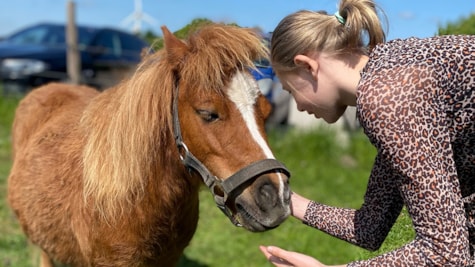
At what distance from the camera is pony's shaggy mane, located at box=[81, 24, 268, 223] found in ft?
7.53

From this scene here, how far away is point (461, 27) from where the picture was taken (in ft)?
11.5

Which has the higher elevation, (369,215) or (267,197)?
(267,197)

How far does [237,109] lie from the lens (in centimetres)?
219

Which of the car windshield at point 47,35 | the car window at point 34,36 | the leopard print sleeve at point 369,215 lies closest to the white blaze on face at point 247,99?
the leopard print sleeve at point 369,215

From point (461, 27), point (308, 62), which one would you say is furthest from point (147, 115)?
Result: point (461, 27)

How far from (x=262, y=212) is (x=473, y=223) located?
761 millimetres

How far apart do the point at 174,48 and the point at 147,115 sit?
324 mm

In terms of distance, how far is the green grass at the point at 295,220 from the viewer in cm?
454

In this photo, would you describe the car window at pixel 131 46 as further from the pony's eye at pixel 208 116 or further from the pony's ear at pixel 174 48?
the pony's eye at pixel 208 116

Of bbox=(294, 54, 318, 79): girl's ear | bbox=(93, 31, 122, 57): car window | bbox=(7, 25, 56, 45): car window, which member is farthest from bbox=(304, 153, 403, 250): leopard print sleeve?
bbox=(7, 25, 56, 45): car window

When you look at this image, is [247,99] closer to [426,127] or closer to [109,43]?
[426,127]

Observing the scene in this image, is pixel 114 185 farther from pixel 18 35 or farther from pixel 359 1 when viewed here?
pixel 18 35

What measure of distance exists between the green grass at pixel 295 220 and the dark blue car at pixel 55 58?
3.51 ft

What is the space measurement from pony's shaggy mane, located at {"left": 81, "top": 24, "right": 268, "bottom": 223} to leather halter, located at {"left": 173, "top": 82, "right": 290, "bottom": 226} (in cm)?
9
